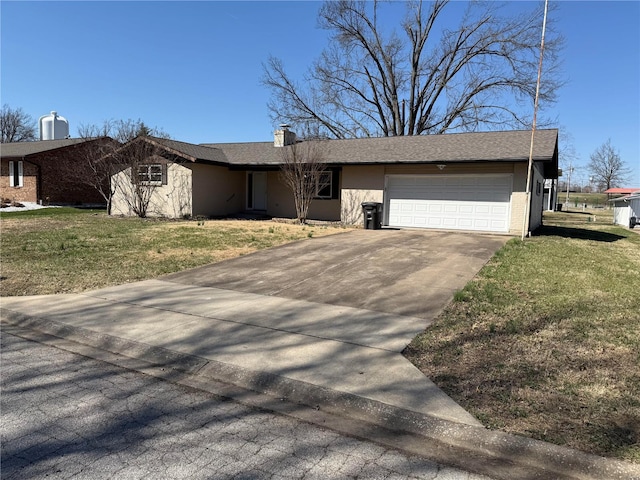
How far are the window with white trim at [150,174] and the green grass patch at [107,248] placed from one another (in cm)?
289

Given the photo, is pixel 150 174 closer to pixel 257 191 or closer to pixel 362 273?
pixel 257 191

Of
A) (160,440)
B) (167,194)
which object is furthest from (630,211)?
(160,440)

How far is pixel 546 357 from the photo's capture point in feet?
14.9

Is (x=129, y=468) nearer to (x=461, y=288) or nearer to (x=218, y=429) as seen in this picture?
(x=218, y=429)

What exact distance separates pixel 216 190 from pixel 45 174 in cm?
1440

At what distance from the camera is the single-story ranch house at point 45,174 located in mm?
27703

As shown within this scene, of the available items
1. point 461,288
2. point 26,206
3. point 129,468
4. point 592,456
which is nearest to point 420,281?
point 461,288

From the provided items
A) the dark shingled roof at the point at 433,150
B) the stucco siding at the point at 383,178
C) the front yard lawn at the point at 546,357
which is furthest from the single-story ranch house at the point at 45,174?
the front yard lawn at the point at 546,357

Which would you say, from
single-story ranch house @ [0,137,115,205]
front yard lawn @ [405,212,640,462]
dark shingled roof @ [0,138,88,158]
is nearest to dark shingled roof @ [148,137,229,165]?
single-story ranch house @ [0,137,115,205]

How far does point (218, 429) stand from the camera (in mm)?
3369

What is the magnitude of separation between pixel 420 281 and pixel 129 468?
20.5 feet

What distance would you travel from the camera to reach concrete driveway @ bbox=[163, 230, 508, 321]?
7.10 meters

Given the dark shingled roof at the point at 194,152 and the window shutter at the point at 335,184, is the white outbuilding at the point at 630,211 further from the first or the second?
the dark shingled roof at the point at 194,152

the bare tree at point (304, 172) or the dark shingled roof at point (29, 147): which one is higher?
the dark shingled roof at point (29, 147)
